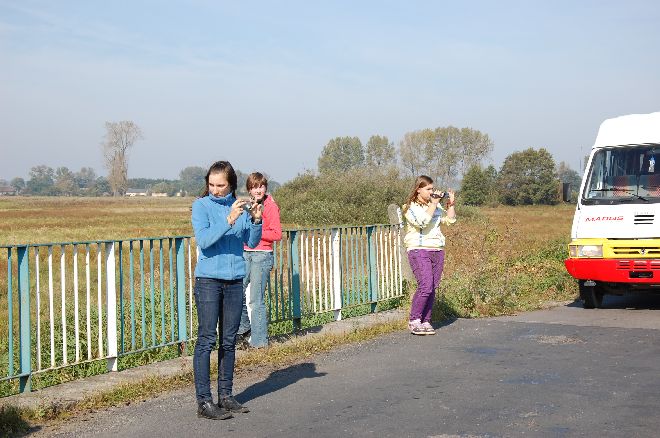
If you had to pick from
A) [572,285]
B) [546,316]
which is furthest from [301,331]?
[572,285]

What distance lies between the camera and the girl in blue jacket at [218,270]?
6199 millimetres

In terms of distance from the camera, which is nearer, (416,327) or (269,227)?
(269,227)

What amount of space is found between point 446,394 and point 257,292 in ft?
8.52

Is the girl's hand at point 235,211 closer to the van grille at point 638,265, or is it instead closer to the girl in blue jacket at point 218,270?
the girl in blue jacket at point 218,270

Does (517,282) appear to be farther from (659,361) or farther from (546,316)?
(659,361)

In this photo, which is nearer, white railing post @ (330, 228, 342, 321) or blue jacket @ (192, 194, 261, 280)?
blue jacket @ (192, 194, 261, 280)

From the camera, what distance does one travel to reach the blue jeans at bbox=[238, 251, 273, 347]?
29.2 ft

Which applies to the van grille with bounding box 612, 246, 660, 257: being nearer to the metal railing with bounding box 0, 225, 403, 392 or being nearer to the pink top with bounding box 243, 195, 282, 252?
the metal railing with bounding box 0, 225, 403, 392

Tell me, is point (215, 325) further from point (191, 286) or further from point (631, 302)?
point (631, 302)

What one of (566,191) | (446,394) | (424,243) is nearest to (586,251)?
(566,191)

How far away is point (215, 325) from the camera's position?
6254 millimetres

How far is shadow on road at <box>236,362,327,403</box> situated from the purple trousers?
7.07 feet

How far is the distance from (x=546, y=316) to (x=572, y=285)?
3469 mm

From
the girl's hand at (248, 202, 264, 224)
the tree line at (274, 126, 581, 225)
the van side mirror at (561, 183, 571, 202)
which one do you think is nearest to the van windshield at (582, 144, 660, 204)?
the van side mirror at (561, 183, 571, 202)
